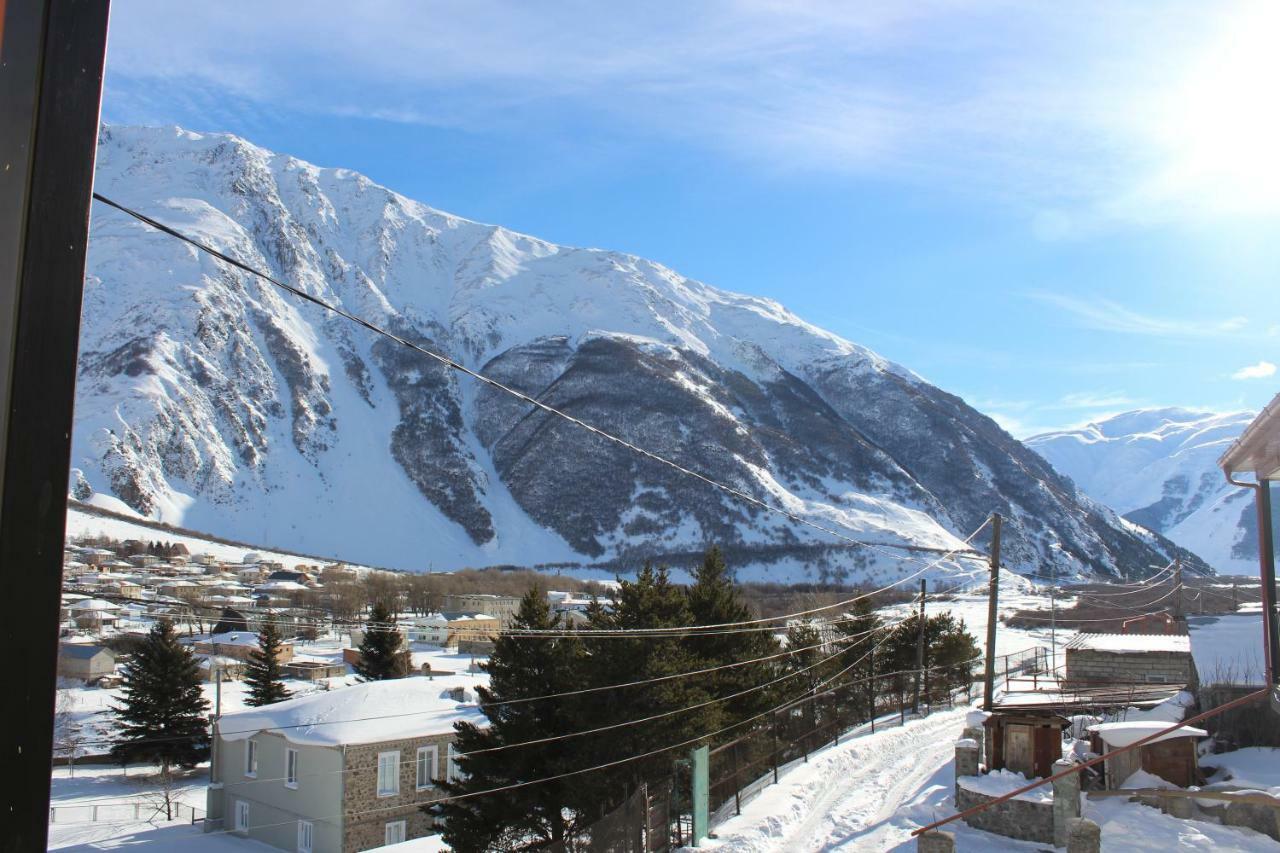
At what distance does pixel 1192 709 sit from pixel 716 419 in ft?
482

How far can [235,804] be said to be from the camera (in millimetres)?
26188

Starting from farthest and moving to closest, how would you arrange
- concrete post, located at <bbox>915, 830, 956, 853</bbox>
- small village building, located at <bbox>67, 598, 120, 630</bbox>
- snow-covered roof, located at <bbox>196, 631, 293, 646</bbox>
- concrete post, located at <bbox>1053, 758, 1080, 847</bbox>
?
snow-covered roof, located at <bbox>196, 631, 293, 646</bbox>
small village building, located at <bbox>67, 598, 120, 630</bbox>
concrete post, located at <bbox>1053, 758, 1080, 847</bbox>
concrete post, located at <bbox>915, 830, 956, 853</bbox>

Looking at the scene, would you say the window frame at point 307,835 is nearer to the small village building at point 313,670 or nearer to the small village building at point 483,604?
the small village building at point 313,670

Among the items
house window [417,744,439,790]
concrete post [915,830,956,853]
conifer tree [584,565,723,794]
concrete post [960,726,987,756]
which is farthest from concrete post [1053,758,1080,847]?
house window [417,744,439,790]

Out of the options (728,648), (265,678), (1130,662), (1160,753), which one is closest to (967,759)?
(1160,753)

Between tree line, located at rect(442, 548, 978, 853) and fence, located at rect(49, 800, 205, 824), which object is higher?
tree line, located at rect(442, 548, 978, 853)

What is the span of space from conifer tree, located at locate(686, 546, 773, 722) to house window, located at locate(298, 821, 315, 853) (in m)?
10.4

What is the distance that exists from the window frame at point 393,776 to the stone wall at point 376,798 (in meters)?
0.05

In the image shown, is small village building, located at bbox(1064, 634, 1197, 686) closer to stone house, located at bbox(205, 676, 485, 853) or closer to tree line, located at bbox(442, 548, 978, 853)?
tree line, located at bbox(442, 548, 978, 853)

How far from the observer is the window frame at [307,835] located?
77.6 feet

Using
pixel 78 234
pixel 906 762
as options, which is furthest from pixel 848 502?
pixel 78 234

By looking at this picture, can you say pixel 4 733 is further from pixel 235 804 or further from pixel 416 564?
pixel 416 564

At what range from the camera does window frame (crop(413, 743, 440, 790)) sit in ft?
82.4

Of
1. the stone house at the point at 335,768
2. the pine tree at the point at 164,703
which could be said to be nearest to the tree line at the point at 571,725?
the stone house at the point at 335,768
